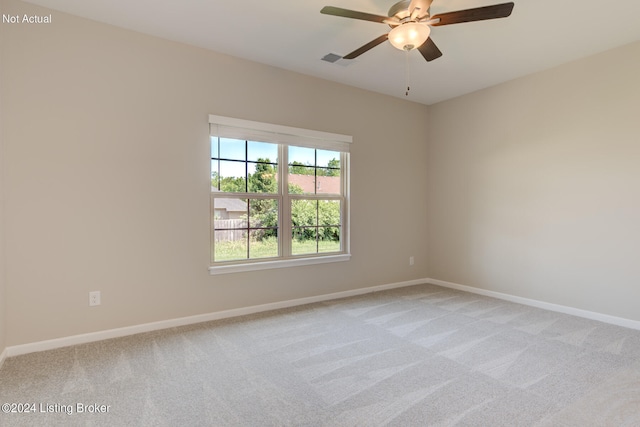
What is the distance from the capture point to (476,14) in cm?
201

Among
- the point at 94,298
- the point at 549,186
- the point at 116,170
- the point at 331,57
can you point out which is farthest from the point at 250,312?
the point at 549,186

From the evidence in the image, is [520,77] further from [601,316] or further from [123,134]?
[123,134]

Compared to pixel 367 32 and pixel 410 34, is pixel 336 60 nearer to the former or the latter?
pixel 367 32

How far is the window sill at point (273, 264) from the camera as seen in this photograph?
10.9ft

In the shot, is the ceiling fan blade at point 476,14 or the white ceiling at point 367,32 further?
the white ceiling at point 367,32

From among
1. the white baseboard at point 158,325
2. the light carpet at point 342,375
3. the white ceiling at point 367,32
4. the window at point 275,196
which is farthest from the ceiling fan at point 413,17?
the white baseboard at point 158,325

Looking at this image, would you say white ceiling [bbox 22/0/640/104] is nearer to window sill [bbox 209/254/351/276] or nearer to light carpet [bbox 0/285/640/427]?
window sill [bbox 209/254/351/276]

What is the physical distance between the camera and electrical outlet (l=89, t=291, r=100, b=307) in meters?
2.75

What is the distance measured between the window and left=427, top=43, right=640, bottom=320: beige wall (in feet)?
5.68

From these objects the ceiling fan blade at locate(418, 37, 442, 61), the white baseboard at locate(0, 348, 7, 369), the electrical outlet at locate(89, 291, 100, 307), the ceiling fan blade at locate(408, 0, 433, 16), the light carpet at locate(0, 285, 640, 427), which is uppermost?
the ceiling fan blade at locate(408, 0, 433, 16)

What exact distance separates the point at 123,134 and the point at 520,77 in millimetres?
4416

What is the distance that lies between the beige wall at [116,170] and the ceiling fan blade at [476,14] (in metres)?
2.01

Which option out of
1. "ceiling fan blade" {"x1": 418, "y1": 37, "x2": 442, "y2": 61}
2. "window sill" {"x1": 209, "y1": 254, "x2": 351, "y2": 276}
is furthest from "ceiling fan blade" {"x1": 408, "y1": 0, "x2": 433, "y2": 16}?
"window sill" {"x1": 209, "y1": 254, "x2": 351, "y2": 276}

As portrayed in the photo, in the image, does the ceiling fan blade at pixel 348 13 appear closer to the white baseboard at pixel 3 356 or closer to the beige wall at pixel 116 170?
the beige wall at pixel 116 170
